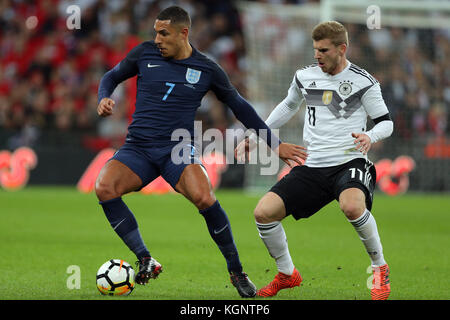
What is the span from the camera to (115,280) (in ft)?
17.8

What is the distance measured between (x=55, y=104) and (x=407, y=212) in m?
9.37

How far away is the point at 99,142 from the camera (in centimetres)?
1717

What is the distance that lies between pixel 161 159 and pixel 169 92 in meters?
0.50

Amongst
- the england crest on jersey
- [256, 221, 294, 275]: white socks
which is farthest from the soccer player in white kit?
the england crest on jersey

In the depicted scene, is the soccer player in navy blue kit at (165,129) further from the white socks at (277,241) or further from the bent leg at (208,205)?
the white socks at (277,241)

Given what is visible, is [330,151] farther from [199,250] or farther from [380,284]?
[199,250]

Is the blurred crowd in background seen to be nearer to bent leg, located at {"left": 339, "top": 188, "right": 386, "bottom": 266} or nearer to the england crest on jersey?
the england crest on jersey

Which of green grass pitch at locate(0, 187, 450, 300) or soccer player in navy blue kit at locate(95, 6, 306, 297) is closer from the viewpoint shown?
soccer player in navy blue kit at locate(95, 6, 306, 297)

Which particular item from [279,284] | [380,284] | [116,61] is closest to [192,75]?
[279,284]

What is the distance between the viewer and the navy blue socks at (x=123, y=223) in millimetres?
5605

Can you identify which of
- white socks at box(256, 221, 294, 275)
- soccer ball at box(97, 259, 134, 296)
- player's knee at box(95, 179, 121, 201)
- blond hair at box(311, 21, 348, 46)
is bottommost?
soccer ball at box(97, 259, 134, 296)

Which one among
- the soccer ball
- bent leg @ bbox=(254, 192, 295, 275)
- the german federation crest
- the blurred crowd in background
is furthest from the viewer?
the blurred crowd in background

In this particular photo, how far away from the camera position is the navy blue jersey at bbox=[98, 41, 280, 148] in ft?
18.7
